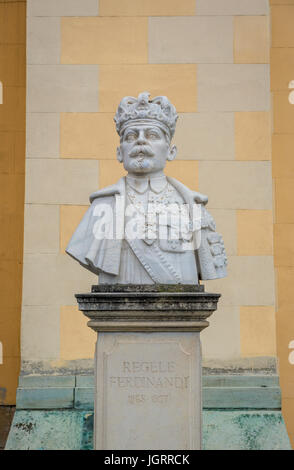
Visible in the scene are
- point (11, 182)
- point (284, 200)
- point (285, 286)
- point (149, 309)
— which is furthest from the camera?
point (11, 182)

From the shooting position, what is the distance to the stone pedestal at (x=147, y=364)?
4426 mm

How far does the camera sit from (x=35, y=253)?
6672 millimetres

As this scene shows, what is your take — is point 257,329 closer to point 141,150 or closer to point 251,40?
point 141,150

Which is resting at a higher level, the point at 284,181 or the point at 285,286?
the point at 284,181

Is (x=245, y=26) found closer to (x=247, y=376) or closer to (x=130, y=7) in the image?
(x=130, y=7)

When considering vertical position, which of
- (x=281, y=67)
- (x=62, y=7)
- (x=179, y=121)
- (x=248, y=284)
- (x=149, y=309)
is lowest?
(x=149, y=309)

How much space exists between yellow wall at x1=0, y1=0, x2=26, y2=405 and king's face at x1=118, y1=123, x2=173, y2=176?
2.45 meters

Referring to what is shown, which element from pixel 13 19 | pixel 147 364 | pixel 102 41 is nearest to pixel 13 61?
pixel 13 19

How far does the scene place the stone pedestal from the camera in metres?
4.43

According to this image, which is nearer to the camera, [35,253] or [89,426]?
[89,426]

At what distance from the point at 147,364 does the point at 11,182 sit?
3.44m

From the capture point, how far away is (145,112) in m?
5.04
